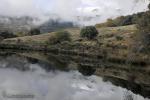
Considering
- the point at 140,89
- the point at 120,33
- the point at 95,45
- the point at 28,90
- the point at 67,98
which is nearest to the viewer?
the point at 67,98

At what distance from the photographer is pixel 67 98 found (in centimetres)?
4697

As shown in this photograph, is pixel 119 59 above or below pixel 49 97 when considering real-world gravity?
below

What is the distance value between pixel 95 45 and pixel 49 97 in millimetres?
120697

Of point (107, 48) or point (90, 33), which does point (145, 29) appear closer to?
point (107, 48)

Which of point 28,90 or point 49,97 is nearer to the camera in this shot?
point 49,97

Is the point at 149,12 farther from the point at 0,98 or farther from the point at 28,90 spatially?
the point at 0,98

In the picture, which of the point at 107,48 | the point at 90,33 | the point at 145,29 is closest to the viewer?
the point at 145,29

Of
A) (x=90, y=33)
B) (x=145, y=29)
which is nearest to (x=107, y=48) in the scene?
(x=90, y=33)

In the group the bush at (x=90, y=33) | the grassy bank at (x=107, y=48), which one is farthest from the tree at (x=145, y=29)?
the bush at (x=90, y=33)

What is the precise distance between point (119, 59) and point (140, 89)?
200ft

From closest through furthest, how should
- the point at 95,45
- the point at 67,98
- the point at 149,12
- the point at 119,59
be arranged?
the point at 67,98 → the point at 149,12 → the point at 119,59 → the point at 95,45

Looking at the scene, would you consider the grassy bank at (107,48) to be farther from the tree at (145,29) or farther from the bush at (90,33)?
the tree at (145,29)

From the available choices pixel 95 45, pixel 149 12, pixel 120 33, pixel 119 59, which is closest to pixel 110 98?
pixel 149 12

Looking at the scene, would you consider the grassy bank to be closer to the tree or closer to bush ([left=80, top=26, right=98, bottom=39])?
bush ([left=80, top=26, right=98, bottom=39])
